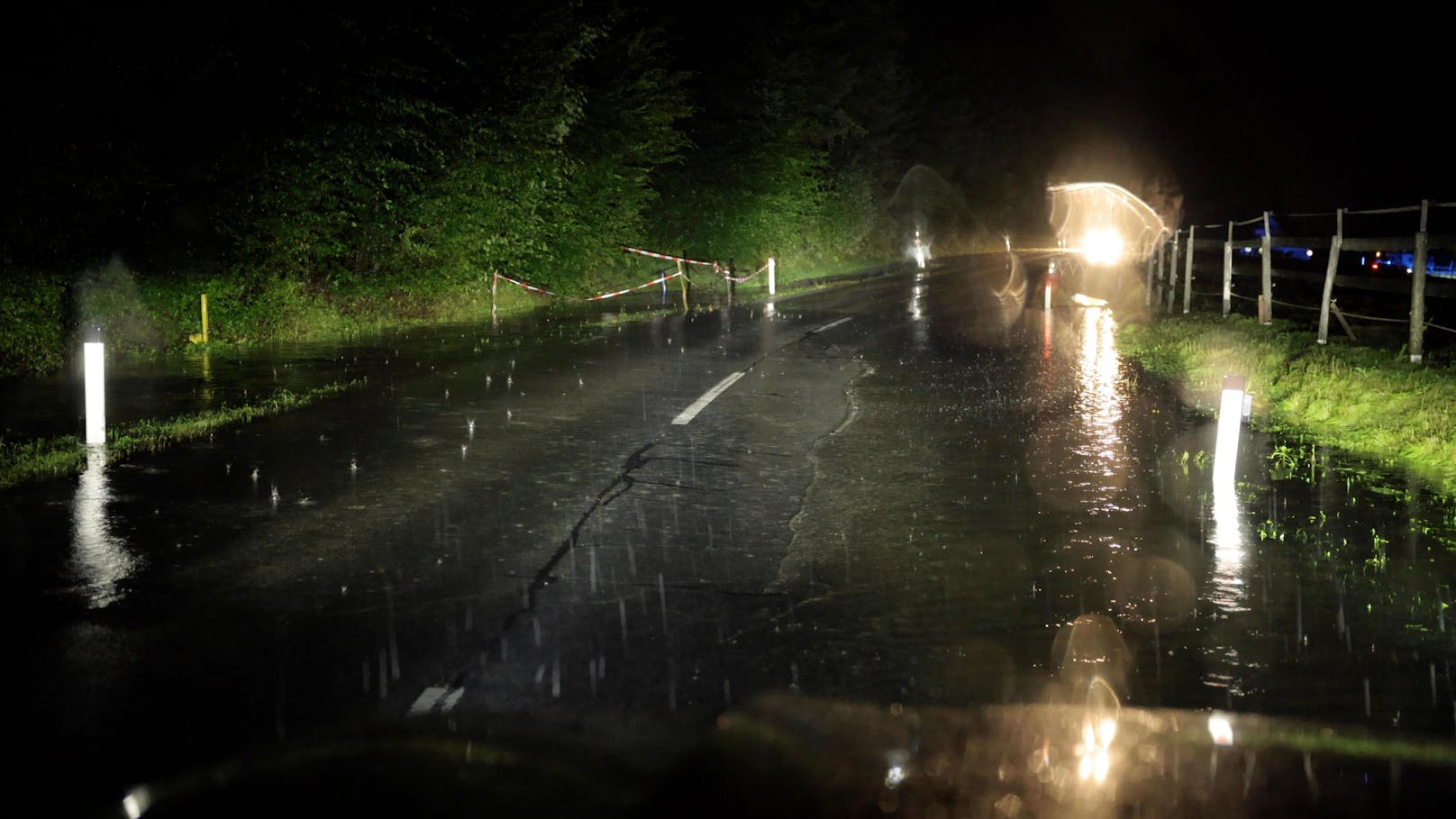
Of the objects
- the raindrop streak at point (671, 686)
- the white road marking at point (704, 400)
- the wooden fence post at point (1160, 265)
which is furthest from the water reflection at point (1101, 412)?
the wooden fence post at point (1160, 265)

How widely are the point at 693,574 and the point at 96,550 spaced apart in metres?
3.41

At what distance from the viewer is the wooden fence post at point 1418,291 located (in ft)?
48.4

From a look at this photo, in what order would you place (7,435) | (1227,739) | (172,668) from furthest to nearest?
1. (7,435)
2. (172,668)
3. (1227,739)

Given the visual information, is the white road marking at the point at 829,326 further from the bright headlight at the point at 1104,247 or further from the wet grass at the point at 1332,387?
the bright headlight at the point at 1104,247

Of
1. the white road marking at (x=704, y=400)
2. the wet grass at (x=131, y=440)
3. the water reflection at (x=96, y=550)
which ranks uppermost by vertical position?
the white road marking at (x=704, y=400)

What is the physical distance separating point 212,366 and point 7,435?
574 cm

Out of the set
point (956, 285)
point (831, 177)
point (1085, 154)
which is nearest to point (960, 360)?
point (956, 285)

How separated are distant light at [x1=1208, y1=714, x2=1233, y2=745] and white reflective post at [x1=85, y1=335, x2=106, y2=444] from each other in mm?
9119

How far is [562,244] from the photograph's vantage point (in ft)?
103

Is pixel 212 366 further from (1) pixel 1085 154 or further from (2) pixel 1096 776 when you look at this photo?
(1) pixel 1085 154

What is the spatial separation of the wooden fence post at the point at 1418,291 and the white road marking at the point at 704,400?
7732mm

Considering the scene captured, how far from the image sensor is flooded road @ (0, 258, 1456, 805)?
5273 millimetres

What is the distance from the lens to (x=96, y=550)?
743cm

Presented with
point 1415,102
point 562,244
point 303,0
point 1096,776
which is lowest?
point 1096,776
